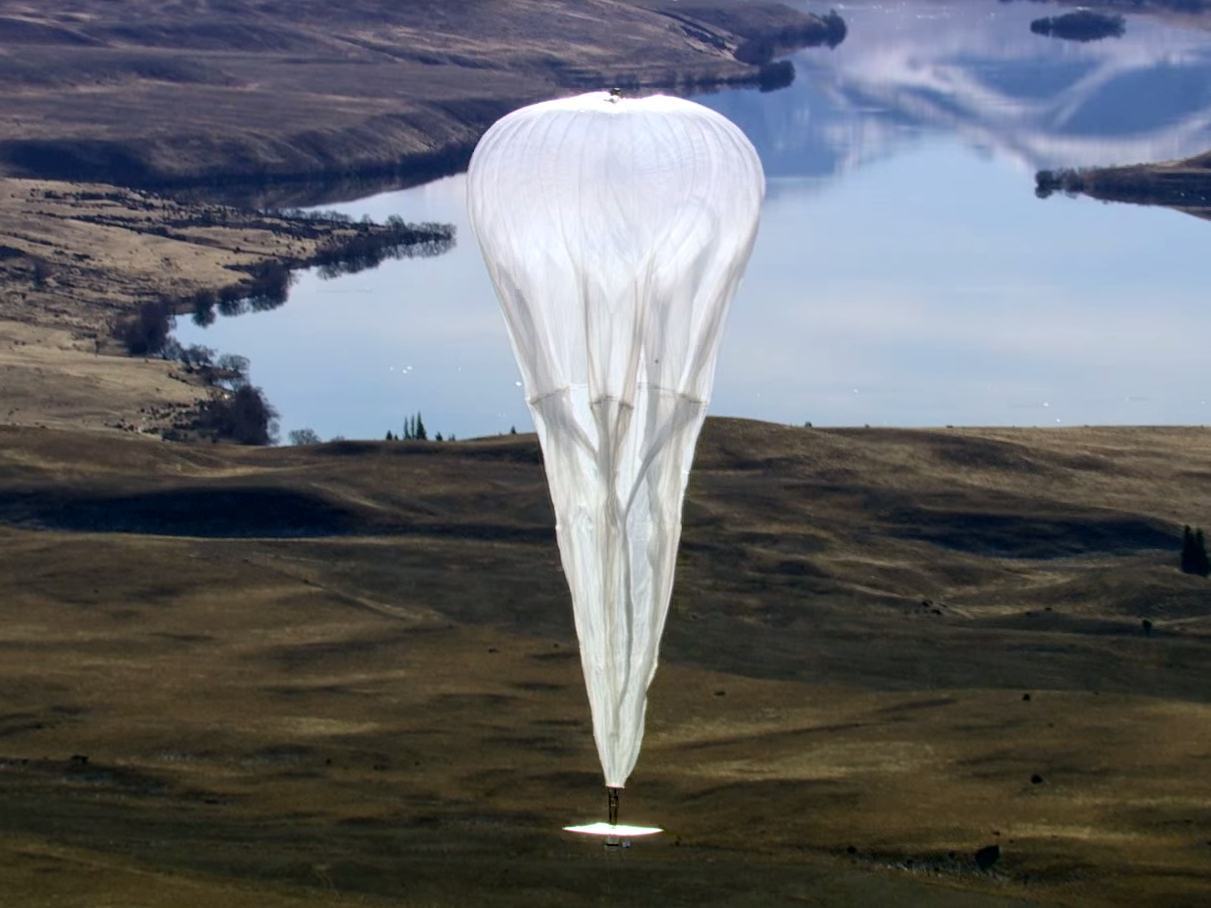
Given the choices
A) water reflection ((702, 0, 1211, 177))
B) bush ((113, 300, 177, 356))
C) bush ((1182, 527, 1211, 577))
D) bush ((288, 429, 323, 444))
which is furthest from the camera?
water reflection ((702, 0, 1211, 177))

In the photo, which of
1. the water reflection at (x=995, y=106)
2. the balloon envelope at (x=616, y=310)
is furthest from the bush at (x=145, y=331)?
the balloon envelope at (x=616, y=310)

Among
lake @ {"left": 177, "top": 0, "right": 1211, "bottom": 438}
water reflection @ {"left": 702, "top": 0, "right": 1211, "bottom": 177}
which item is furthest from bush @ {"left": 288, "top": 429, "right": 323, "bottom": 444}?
water reflection @ {"left": 702, "top": 0, "right": 1211, "bottom": 177}

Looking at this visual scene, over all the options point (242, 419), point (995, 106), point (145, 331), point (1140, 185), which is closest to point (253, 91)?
point (995, 106)

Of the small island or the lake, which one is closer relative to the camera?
the lake

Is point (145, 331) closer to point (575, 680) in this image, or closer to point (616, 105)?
point (575, 680)

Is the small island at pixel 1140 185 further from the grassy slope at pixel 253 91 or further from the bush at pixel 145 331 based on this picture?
the bush at pixel 145 331

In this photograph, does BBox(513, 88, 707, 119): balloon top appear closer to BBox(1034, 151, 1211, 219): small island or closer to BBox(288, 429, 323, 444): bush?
BBox(288, 429, 323, 444): bush
